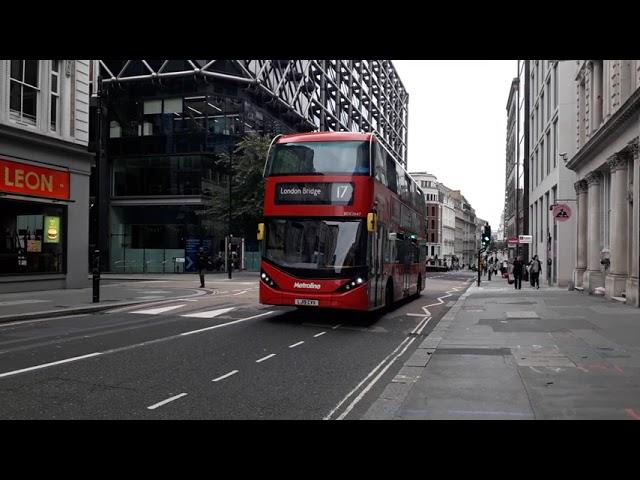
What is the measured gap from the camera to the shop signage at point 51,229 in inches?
901

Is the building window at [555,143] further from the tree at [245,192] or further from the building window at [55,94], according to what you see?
the building window at [55,94]

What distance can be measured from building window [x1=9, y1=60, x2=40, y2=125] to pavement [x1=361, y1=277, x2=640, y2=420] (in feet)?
56.1

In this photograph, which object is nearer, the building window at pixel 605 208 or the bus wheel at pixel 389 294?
the bus wheel at pixel 389 294

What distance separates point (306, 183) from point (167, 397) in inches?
294

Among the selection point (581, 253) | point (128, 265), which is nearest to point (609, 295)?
point (581, 253)

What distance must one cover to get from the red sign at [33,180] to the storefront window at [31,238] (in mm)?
496

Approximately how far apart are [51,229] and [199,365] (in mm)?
17052

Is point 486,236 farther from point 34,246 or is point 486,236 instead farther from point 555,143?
point 34,246

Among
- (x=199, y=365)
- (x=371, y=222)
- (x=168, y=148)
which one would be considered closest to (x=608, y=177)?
(x=371, y=222)

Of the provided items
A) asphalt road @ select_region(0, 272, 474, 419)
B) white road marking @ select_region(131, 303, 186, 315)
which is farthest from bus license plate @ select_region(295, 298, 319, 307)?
white road marking @ select_region(131, 303, 186, 315)

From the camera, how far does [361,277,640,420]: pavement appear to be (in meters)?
6.07

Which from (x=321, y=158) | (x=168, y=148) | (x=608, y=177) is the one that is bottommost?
(x=321, y=158)

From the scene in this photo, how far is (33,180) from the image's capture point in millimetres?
21953

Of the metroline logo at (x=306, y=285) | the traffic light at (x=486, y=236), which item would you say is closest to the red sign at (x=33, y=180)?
the metroline logo at (x=306, y=285)
